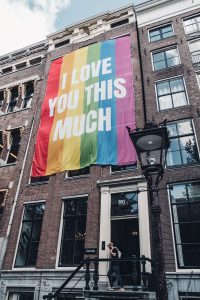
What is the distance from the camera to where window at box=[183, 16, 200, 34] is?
16.6 metres

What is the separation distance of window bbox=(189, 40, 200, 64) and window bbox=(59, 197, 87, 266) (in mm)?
9907

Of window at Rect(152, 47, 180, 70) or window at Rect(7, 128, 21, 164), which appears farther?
window at Rect(7, 128, 21, 164)

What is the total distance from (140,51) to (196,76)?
443cm

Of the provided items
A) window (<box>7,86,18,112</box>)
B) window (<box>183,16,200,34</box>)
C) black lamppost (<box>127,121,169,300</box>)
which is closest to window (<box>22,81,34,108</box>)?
window (<box>7,86,18,112</box>)

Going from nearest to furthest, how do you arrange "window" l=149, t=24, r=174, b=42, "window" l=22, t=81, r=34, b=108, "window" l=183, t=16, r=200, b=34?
"window" l=183, t=16, r=200, b=34
"window" l=149, t=24, r=174, b=42
"window" l=22, t=81, r=34, b=108

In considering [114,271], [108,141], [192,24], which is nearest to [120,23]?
[192,24]

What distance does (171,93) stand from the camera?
48.2 feet

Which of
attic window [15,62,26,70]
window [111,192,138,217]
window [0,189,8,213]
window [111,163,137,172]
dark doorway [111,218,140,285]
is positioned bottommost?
dark doorway [111,218,140,285]

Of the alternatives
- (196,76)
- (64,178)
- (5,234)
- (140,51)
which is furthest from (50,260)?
(140,51)

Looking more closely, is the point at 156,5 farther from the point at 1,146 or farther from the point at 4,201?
the point at 4,201

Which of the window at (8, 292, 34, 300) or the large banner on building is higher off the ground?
the large banner on building

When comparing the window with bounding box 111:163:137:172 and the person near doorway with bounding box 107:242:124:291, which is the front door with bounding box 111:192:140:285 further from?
the person near doorway with bounding box 107:242:124:291

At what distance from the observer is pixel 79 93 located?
637 inches

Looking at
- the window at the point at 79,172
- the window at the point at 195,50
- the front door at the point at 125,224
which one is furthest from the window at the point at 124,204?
the window at the point at 195,50
